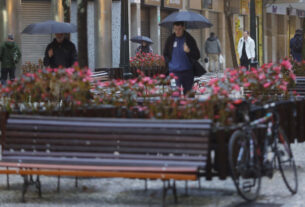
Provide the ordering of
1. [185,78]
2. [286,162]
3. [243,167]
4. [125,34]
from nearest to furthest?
[243,167], [286,162], [185,78], [125,34]

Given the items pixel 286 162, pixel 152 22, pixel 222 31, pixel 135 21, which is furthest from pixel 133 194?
pixel 222 31

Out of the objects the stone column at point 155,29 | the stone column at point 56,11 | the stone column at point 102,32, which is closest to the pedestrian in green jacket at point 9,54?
the stone column at point 56,11

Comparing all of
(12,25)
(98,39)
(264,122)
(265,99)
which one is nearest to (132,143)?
(264,122)

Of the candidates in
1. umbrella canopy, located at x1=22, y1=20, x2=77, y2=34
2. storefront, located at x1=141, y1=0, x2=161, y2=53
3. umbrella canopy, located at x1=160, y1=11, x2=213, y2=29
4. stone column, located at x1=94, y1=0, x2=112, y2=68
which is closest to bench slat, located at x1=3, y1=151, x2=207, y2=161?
Result: umbrella canopy, located at x1=22, y1=20, x2=77, y2=34

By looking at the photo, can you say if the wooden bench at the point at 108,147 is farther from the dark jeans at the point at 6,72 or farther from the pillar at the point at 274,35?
the pillar at the point at 274,35

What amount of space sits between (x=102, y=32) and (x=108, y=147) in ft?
83.4

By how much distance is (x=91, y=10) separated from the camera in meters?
34.7

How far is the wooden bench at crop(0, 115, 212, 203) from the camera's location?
8.34 metres

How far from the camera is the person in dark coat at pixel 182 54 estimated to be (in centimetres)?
1370

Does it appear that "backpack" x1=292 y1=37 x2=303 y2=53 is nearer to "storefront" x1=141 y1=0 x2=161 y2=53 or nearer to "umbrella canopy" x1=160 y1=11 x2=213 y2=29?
"umbrella canopy" x1=160 y1=11 x2=213 y2=29

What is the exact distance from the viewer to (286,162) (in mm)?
9320

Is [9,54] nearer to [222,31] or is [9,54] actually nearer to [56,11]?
[56,11]

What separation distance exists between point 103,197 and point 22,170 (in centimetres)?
89

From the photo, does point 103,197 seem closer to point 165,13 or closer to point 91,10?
point 91,10
